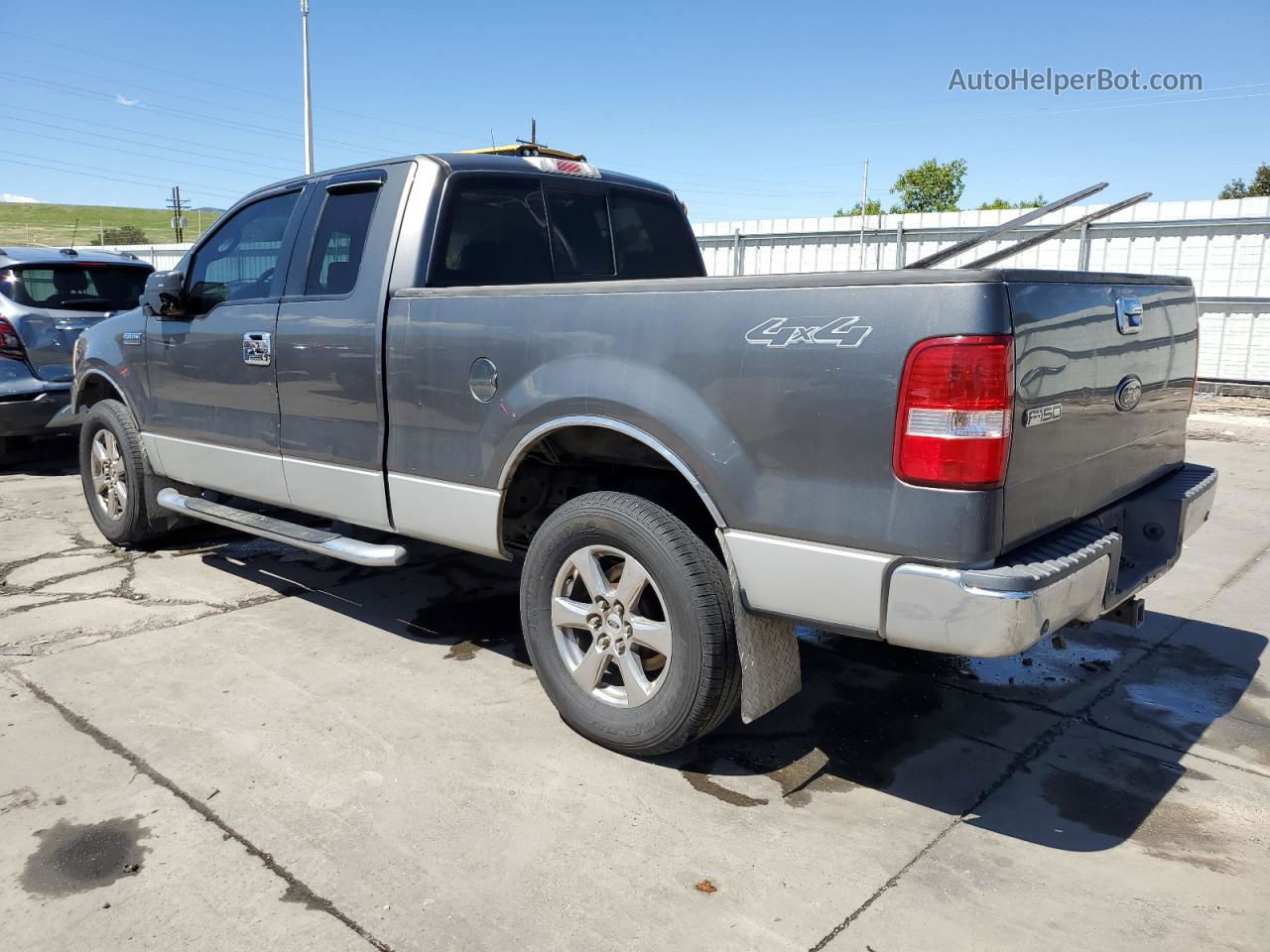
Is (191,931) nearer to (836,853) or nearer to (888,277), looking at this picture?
(836,853)

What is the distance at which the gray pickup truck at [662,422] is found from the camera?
2441 millimetres

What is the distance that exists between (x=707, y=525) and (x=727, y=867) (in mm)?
1160

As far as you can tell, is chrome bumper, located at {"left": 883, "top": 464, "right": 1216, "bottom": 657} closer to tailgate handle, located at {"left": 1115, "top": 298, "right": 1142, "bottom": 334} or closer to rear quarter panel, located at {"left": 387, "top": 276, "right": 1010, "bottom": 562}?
rear quarter panel, located at {"left": 387, "top": 276, "right": 1010, "bottom": 562}

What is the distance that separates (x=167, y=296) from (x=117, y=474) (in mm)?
1374

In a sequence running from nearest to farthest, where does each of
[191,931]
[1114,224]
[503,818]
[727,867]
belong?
[191,931] → [727,867] → [503,818] → [1114,224]

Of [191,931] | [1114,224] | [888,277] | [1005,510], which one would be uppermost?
[1114,224]

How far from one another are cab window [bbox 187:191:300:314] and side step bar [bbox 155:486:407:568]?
3.32 ft

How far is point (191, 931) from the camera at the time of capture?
2.34 meters

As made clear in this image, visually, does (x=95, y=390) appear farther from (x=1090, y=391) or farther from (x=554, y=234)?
(x=1090, y=391)

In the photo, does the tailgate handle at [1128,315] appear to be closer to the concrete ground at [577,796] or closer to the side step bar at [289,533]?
the concrete ground at [577,796]

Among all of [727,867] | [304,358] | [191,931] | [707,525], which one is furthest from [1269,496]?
[191,931]

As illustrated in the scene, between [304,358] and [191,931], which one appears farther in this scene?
[304,358]

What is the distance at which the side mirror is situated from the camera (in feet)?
15.8

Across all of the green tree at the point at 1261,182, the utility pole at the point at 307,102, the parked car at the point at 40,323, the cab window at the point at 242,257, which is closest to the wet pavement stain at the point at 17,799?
the cab window at the point at 242,257
